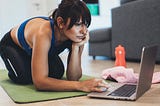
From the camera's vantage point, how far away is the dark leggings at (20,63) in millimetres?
1614

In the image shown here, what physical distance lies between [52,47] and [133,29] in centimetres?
139

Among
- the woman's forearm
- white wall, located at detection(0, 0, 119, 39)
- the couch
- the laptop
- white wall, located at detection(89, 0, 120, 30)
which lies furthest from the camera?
white wall, located at detection(89, 0, 120, 30)

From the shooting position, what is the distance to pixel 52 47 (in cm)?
142

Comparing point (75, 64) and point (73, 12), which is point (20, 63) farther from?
point (73, 12)

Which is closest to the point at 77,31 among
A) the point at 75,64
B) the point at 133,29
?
the point at 75,64

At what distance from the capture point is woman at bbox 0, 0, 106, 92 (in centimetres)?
128

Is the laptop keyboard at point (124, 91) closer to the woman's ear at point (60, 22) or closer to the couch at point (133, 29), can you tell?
the woman's ear at point (60, 22)

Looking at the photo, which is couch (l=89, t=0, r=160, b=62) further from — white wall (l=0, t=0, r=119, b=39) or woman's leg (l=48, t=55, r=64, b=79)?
white wall (l=0, t=0, r=119, b=39)

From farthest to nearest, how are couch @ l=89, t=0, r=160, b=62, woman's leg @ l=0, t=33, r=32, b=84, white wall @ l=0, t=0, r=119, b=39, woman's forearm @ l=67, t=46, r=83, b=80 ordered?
white wall @ l=0, t=0, r=119, b=39 < couch @ l=89, t=0, r=160, b=62 < woman's leg @ l=0, t=33, r=32, b=84 < woman's forearm @ l=67, t=46, r=83, b=80

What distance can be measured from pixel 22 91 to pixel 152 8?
1.42 meters

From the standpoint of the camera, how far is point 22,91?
1.42 metres

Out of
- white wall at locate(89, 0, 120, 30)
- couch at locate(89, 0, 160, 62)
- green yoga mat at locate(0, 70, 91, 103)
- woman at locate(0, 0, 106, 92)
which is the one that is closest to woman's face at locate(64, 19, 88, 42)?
woman at locate(0, 0, 106, 92)

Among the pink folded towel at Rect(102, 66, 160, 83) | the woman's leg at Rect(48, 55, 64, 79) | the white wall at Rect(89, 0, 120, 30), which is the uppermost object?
the white wall at Rect(89, 0, 120, 30)

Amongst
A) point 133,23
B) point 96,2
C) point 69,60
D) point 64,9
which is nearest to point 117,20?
point 133,23
